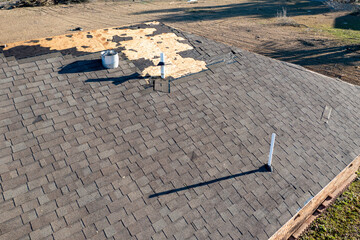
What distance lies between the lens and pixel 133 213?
7.59 meters

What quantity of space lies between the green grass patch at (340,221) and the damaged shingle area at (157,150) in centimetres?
307

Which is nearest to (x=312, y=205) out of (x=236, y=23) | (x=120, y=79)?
(x=120, y=79)

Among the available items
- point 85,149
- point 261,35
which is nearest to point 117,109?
point 85,149

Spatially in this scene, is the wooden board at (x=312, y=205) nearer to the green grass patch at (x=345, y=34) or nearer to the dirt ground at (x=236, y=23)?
the dirt ground at (x=236, y=23)

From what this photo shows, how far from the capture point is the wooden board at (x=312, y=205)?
31.2ft

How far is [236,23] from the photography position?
3462cm

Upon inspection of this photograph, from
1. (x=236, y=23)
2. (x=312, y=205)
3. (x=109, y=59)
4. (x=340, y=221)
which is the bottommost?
(x=340, y=221)

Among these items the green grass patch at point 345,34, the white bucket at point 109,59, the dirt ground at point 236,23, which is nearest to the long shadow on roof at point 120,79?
the white bucket at point 109,59

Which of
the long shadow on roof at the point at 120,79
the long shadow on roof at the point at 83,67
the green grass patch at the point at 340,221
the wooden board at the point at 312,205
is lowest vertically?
the green grass patch at the point at 340,221

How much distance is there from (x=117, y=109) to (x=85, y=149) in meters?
2.10

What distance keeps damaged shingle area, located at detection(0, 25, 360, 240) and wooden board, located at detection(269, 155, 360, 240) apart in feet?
2.99

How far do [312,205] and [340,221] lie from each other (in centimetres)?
195

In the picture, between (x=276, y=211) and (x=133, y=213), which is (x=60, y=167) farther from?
(x=276, y=211)

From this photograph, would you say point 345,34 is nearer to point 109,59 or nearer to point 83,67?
point 109,59
